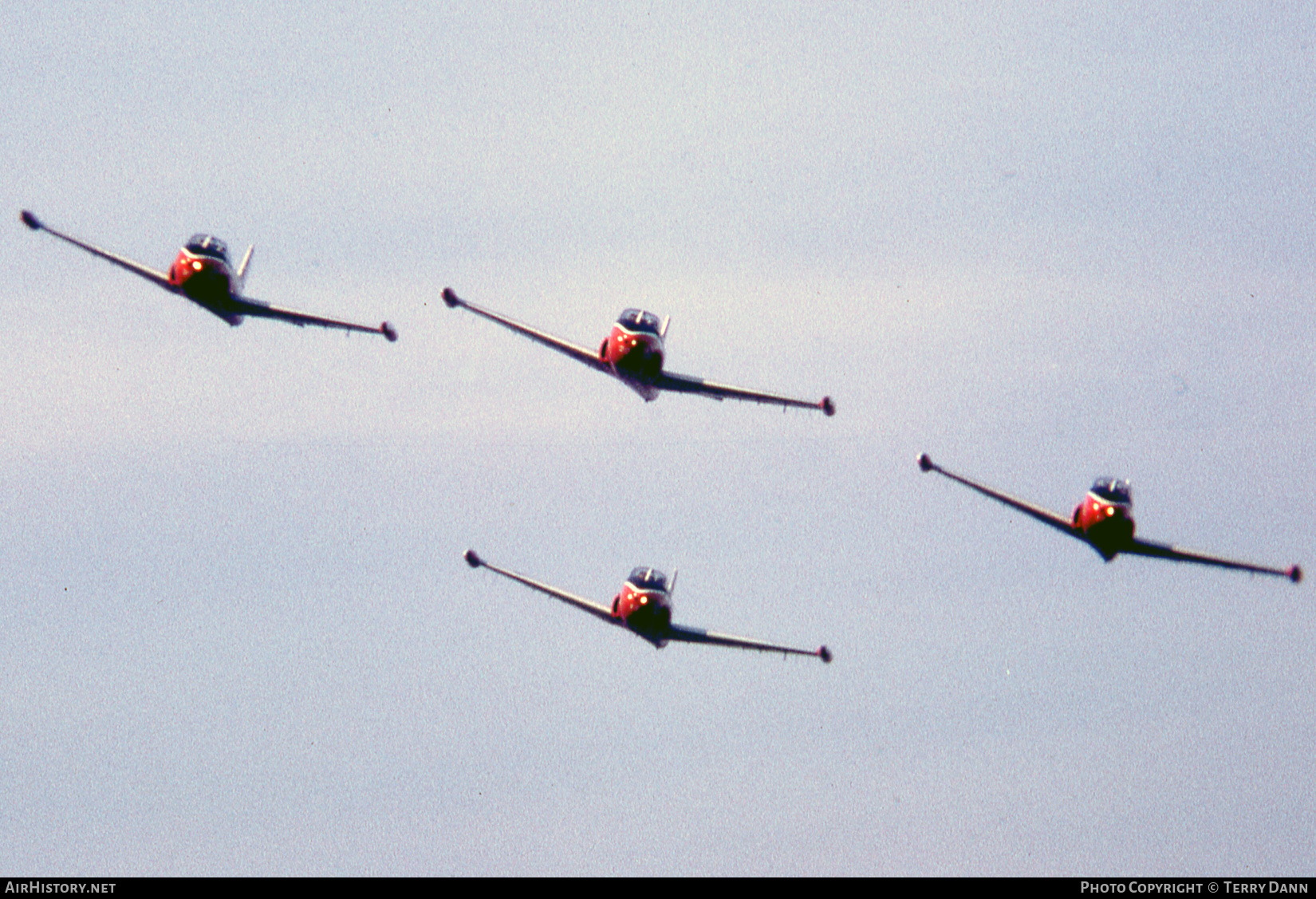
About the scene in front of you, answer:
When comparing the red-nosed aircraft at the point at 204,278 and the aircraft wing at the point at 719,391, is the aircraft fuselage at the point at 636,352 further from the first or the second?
the red-nosed aircraft at the point at 204,278

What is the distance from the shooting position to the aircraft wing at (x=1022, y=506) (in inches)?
3479

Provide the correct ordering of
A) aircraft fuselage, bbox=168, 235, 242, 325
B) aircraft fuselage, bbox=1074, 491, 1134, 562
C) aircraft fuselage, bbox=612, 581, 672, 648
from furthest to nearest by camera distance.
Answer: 1. aircraft fuselage, bbox=612, 581, 672, 648
2. aircraft fuselage, bbox=168, 235, 242, 325
3. aircraft fuselage, bbox=1074, 491, 1134, 562

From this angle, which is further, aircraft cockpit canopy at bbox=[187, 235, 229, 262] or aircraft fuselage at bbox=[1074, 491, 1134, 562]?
aircraft cockpit canopy at bbox=[187, 235, 229, 262]

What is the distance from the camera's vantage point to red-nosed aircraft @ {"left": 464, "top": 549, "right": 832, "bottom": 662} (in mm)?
95812

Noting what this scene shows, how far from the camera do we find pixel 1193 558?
8806cm

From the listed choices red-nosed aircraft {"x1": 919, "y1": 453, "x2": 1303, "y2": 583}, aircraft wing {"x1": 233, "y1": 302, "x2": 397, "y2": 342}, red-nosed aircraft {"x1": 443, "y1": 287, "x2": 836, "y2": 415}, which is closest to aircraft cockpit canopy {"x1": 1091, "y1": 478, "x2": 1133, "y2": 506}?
red-nosed aircraft {"x1": 919, "y1": 453, "x2": 1303, "y2": 583}

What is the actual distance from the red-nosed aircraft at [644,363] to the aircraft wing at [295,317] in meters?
10.3

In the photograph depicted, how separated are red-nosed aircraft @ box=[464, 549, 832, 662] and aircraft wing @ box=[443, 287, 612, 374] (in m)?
12.0

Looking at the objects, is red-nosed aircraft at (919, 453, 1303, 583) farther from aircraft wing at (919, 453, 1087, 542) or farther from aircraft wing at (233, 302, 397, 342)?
aircraft wing at (233, 302, 397, 342)

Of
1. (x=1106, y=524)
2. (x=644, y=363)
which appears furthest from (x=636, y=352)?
(x=1106, y=524)

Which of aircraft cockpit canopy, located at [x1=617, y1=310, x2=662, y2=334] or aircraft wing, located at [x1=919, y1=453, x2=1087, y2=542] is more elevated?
aircraft cockpit canopy, located at [x1=617, y1=310, x2=662, y2=334]
